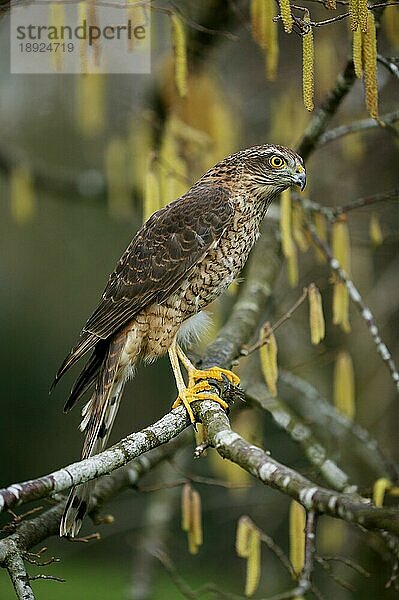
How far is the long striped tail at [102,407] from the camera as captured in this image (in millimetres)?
3918

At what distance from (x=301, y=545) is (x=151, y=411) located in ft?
23.1

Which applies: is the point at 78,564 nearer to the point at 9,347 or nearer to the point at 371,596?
the point at 9,347

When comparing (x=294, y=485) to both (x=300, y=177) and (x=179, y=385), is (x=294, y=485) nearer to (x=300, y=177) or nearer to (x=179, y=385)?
(x=179, y=385)

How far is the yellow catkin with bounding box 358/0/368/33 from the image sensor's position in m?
2.84

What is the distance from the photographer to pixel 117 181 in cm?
588

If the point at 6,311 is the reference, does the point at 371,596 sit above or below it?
below

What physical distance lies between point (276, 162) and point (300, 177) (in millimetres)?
160

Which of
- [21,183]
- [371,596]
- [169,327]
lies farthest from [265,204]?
[371,596]

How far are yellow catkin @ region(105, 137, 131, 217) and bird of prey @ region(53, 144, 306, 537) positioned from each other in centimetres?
155

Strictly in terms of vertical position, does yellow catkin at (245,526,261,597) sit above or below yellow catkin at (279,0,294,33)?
below

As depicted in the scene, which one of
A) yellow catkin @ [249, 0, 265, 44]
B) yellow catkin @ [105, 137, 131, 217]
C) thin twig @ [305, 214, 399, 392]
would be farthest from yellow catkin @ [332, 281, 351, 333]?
yellow catkin @ [105, 137, 131, 217]

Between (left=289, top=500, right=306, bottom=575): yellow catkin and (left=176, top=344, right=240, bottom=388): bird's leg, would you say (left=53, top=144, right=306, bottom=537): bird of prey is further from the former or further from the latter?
(left=289, top=500, right=306, bottom=575): yellow catkin

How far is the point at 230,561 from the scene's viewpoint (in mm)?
8828

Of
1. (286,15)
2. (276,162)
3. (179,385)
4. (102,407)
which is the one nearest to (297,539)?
(179,385)
